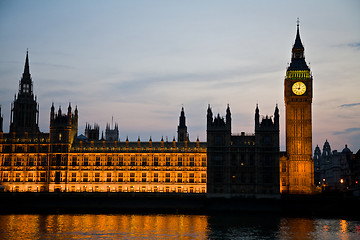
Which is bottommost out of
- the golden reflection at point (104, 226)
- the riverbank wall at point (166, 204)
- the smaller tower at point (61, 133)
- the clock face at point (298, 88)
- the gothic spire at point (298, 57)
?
the golden reflection at point (104, 226)

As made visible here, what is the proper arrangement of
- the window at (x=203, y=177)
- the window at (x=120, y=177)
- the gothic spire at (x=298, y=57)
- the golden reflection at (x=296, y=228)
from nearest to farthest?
1. the golden reflection at (x=296, y=228)
2. the gothic spire at (x=298, y=57)
3. the window at (x=203, y=177)
4. the window at (x=120, y=177)

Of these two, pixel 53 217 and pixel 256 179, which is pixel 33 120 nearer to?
pixel 53 217

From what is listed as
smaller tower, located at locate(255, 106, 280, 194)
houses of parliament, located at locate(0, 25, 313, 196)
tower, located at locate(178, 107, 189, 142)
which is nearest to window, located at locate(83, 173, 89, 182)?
houses of parliament, located at locate(0, 25, 313, 196)

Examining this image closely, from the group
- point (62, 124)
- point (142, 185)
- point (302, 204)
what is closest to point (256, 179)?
point (302, 204)

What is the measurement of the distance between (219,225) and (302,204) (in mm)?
35578

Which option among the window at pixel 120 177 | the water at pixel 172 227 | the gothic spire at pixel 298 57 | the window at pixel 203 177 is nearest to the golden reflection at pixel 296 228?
the water at pixel 172 227

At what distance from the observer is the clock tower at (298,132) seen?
145 m

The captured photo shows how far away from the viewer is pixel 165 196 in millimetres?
133750

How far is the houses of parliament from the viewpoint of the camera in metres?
140

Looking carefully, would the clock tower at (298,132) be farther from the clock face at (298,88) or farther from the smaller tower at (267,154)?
the smaller tower at (267,154)

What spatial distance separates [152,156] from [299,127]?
44927 millimetres

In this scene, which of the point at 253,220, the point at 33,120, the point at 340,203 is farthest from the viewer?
the point at 33,120

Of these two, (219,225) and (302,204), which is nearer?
(219,225)

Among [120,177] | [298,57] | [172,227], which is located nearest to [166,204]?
[120,177]
